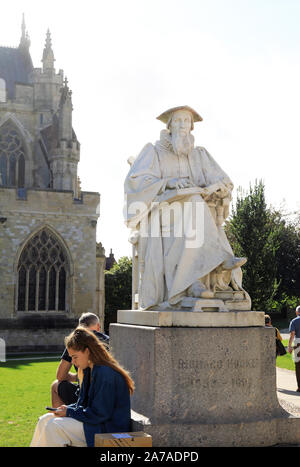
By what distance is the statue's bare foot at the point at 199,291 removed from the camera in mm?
5039

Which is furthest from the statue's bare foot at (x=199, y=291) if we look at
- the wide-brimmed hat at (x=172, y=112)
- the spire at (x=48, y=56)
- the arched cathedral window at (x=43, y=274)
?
the spire at (x=48, y=56)

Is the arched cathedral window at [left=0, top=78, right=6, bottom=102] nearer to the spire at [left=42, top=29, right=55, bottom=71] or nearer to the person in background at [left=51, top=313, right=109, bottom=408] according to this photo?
the spire at [left=42, top=29, right=55, bottom=71]

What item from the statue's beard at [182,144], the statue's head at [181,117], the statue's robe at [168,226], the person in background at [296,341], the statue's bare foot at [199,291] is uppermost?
the statue's head at [181,117]

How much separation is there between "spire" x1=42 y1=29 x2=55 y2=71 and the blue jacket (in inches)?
1290

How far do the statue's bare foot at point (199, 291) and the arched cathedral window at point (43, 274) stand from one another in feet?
72.0

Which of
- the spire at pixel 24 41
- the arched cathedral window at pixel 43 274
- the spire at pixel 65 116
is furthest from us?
the spire at pixel 24 41

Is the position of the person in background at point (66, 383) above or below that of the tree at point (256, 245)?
below

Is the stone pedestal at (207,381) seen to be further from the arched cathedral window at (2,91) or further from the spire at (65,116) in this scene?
the arched cathedral window at (2,91)

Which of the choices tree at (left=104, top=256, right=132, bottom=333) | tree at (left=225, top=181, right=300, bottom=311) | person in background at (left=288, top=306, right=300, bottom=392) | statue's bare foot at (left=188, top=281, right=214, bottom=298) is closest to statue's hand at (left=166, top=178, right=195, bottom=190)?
statue's bare foot at (left=188, top=281, right=214, bottom=298)

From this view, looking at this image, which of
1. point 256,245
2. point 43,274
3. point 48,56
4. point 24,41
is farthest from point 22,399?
point 24,41

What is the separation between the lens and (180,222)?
5375 mm

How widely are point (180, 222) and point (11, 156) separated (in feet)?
96.3

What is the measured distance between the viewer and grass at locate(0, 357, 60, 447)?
660cm
